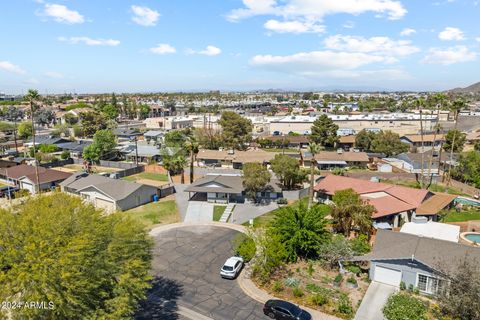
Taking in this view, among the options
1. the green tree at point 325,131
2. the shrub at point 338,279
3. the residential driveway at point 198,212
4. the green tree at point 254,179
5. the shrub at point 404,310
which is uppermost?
the green tree at point 325,131

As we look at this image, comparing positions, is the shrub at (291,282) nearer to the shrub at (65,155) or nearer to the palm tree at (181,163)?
the palm tree at (181,163)

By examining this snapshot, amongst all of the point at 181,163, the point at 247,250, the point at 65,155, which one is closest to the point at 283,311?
the point at 247,250

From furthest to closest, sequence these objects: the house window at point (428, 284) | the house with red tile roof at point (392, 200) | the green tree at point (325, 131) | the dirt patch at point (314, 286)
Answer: the green tree at point (325, 131), the house with red tile roof at point (392, 200), the house window at point (428, 284), the dirt patch at point (314, 286)

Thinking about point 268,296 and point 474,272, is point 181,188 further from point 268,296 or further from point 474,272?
point 474,272

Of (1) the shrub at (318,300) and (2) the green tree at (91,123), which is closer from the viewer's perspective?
(1) the shrub at (318,300)

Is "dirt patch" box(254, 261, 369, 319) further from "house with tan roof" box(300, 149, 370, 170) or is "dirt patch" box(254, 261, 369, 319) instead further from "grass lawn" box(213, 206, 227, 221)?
"house with tan roof" box(300, 149, 370, 170)

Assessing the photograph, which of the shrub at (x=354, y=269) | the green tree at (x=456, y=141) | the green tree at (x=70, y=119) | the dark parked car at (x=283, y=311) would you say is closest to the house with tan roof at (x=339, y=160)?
the green tree at (x=456, y=141)

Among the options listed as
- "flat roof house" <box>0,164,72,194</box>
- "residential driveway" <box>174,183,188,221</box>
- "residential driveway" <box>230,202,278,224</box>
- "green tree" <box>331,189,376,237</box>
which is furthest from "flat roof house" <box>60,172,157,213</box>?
"green tree" <box>331,189,376,237</box>
